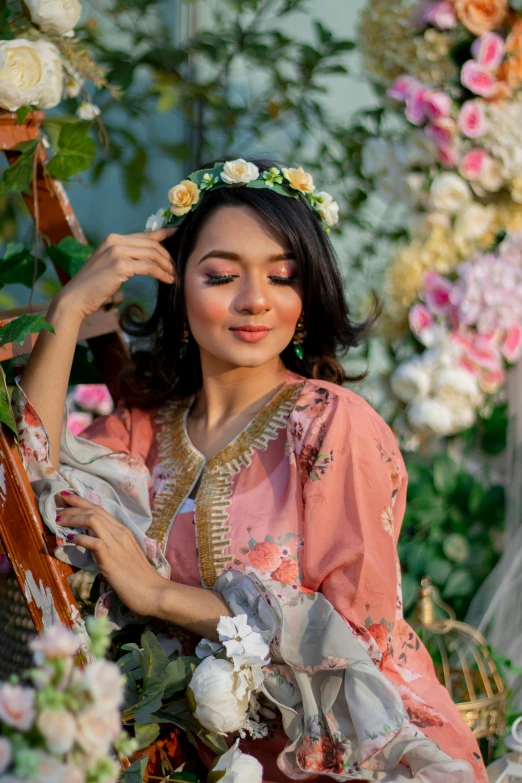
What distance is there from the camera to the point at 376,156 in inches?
121

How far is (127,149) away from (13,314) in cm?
235

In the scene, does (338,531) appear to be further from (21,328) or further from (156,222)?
(156,222)

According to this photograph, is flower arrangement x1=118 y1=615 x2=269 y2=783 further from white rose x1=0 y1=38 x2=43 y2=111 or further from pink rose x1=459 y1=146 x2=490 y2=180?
pink rose x1=459 y1=146 x2=490 y2=180

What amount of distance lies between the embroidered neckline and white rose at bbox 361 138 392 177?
1.34m

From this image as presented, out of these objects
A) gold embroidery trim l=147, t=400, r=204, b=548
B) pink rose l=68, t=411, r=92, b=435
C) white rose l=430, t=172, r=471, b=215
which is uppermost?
white rose l=430, t=172, r=471, b=215

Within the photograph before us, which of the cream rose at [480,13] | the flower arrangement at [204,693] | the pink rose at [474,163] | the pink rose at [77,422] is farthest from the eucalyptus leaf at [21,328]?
the cream rose at [480,13]

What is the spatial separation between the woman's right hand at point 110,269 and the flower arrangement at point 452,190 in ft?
4.18

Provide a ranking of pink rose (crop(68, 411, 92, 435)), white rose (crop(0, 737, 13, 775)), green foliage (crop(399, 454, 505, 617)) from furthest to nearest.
Answer: green foliage (crop(399, 454, 505, 617)) → pink rose (crop(68, 411, 92, 435)) → white rose (crop(0, 737, 13, 775))

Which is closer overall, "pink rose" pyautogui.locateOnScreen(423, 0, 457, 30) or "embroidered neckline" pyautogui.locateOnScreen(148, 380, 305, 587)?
"embroidered neckline" pyautogui.locateOnScreen(148, 380, 305, 587)

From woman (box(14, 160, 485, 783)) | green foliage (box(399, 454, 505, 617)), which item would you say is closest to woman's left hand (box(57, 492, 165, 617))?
woman (box(14, 160, 485, 783))

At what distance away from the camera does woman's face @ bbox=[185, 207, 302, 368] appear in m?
1.86

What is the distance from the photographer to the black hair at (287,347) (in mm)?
1907

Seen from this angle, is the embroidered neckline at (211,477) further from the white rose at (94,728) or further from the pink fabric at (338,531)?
the white rose at (94,728)

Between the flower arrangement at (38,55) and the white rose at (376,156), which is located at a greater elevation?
the flower arrangement at (38,55)
